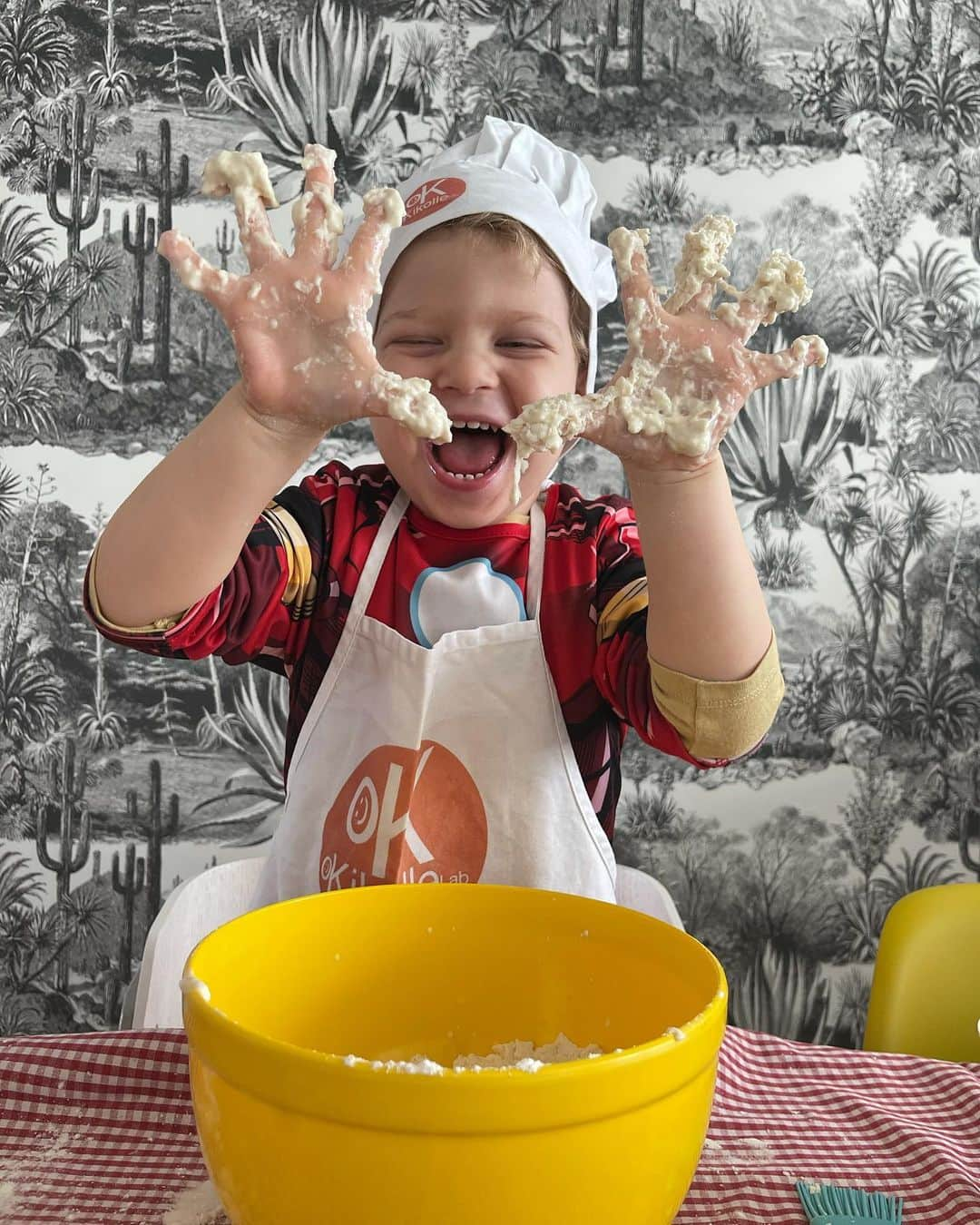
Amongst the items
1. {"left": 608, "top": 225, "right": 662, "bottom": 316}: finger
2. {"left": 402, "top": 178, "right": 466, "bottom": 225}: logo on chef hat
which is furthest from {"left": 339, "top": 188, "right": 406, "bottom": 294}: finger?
{"left": 402, "top": 178, "right": 466, "bottom": 225}: logo on chef hat

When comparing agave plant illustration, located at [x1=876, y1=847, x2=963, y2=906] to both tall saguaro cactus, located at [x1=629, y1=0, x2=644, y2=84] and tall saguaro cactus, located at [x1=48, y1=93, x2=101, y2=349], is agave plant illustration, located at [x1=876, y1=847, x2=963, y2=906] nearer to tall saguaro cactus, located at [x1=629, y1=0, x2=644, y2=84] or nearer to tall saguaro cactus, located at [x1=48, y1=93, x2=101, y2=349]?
tall saguaro cactus, located at [x1=629, y1=0, x2=644, y2=84]

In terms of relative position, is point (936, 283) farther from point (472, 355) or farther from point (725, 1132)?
point (725, 1132)

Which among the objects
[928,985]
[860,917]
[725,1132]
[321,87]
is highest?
[321,87]

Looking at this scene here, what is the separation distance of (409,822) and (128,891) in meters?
0.98

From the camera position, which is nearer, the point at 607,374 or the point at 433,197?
the point at 433,197

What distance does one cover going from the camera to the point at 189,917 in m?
0.88

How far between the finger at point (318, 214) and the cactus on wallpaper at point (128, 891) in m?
1.26

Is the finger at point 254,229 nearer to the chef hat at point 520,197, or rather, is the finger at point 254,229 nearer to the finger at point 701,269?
the finger at point 701,269

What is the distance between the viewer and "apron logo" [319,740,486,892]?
2.65ft

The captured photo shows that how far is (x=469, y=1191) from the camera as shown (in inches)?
15.2

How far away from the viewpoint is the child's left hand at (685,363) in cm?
54

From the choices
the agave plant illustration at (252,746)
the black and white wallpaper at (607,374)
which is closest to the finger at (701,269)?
the black and white wallpaper at (607,374)

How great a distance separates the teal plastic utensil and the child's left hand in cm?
36

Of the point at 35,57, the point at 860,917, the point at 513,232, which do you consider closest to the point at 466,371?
the point at 513,232
